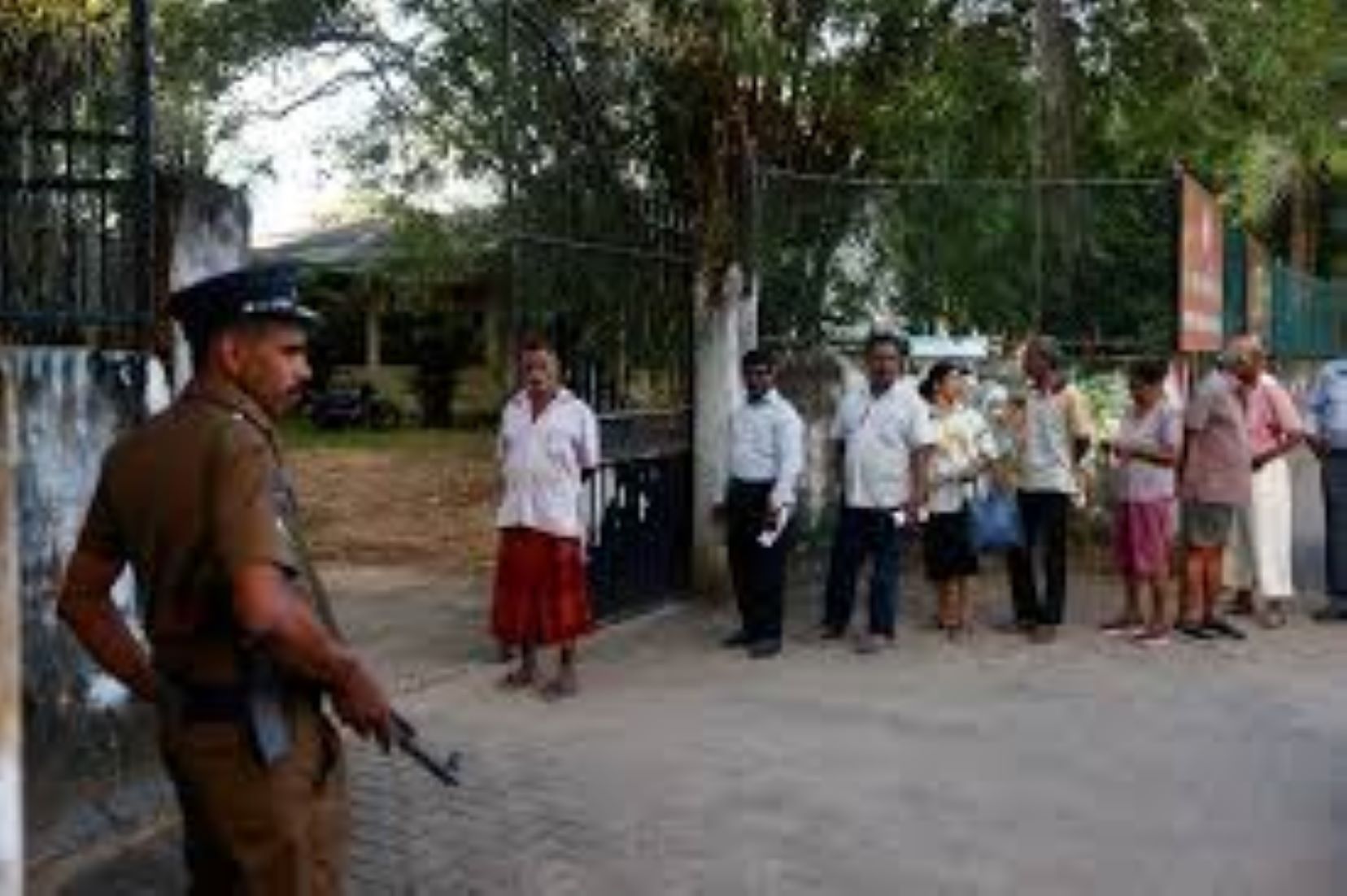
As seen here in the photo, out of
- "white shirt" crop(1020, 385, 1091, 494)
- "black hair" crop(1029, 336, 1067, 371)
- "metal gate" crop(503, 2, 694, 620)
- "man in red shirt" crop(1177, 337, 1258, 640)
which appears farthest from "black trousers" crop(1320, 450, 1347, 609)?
"metal gate" crop(503, 2, 694, 620)

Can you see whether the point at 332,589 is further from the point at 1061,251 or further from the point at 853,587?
the point at 1061,251

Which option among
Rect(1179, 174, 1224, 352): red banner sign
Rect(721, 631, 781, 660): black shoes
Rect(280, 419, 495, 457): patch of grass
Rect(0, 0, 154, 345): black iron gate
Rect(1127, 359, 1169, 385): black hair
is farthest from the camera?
Rect(280, 419, 495, 457): patch of grass

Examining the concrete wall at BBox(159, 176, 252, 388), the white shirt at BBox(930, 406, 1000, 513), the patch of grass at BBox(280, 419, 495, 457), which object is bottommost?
the patch of grass at BBox(280, 419, 495, 457)

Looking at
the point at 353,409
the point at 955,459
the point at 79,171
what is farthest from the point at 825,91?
the point at 353,409

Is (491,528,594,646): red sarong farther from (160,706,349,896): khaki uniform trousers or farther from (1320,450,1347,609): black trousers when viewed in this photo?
(160,706,349,896): khaki uniform trousers

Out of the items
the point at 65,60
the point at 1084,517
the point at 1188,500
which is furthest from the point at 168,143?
the point at 1084,517

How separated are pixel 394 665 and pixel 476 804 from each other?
3.25m

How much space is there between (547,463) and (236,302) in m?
5.97

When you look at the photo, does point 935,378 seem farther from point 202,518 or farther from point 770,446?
point 202,518

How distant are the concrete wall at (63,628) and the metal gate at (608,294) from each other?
3.98 m

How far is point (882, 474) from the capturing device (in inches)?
475

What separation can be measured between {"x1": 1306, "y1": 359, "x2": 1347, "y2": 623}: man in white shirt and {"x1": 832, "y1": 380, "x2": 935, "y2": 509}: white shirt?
8.44ft

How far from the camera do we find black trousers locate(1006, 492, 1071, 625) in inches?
488

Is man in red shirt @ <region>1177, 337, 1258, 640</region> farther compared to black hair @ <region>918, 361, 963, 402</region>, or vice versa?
black hair @ <region>918, 361, 963, 402</region>
